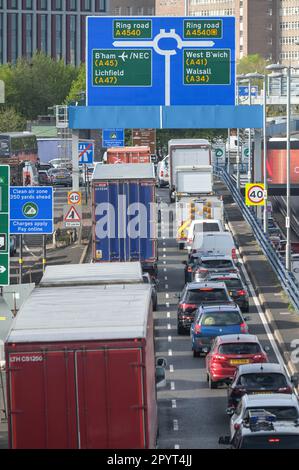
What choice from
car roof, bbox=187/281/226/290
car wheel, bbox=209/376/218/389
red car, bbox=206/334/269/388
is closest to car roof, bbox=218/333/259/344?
red car, bbox=206/334/269/388

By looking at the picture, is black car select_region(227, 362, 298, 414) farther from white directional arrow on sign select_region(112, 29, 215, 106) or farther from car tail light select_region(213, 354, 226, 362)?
white directional arrow on sign select_region(112, 29, 215, 106)

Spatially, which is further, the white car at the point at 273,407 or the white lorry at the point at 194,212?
the white lorry at the point at 194,212

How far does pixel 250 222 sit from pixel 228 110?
27.6 feet

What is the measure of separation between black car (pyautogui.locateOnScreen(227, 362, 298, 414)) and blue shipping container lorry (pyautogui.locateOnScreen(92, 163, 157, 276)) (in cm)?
1757

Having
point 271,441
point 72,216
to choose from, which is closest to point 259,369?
point 271,441

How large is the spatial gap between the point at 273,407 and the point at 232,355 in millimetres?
7552

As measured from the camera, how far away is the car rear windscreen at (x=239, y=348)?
30.8 metres

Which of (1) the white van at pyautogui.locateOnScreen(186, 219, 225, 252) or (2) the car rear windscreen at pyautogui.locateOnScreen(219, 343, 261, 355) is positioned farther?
(1) the white van at pyautogui.locateOnScreen(186, 219, 225, 252)

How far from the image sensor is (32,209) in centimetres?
4397

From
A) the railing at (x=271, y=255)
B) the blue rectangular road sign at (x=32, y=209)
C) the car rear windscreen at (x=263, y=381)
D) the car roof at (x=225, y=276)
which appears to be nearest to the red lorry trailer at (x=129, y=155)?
the railing at (x=271, y=255)

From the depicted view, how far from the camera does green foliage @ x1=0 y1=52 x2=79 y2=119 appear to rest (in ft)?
467

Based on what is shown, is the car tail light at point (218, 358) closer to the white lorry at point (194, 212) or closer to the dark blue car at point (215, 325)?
the dark blue car at point (215, 325)

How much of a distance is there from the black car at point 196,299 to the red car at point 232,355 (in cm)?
753

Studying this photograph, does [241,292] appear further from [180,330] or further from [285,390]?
[285,390]
